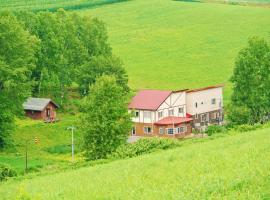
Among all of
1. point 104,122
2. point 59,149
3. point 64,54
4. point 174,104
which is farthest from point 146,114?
point 104,122

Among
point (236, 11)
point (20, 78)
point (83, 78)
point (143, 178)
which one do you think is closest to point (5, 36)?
point (20, 78)

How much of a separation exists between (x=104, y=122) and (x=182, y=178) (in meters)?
25.6

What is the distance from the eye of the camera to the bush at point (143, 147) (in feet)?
127

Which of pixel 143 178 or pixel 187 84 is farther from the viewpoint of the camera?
pixel 187 84

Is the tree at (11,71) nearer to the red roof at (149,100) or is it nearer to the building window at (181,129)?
the red roof at (149,100)

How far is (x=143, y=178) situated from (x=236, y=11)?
94.5m

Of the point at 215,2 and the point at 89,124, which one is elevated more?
the point at 215,2

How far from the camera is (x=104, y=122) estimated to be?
49.0m

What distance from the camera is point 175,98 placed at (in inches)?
2731

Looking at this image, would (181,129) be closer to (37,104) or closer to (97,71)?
(97,71)

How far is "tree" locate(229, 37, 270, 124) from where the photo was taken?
62594mm

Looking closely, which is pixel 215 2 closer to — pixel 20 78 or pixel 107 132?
pixel 20 78

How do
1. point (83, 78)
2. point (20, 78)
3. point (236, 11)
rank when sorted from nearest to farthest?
1. point (20, 78)
2. point (83, 78)
3. point (236, 11)

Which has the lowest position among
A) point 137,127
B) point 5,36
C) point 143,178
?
point 137,127
